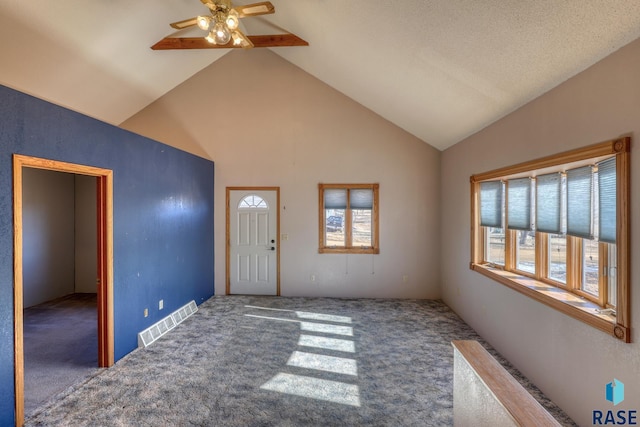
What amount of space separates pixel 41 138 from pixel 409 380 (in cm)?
390

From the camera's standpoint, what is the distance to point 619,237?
6.36 feet

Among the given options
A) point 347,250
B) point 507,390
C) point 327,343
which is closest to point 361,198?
point 347,250

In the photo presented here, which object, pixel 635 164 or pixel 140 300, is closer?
pixel 635 164

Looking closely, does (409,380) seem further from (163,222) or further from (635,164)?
(163,222)

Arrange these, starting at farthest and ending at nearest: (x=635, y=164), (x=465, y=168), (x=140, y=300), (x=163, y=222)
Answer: (x=465, y=168) → (x=163, y=222) → (x=140, y=300) → (x=635, y=164)

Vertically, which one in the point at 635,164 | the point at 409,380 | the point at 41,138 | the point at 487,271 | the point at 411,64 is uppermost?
the point at 411,64

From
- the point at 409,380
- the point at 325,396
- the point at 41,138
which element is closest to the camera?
the point at 41,138

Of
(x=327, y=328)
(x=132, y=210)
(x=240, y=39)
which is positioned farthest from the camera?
(x=327, y=328)

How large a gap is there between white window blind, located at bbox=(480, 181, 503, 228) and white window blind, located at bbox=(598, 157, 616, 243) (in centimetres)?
156

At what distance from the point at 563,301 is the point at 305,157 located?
4.40m

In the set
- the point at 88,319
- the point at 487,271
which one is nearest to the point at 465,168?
the point at 487,271

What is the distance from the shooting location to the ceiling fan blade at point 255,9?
2.82m

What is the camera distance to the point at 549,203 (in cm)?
281

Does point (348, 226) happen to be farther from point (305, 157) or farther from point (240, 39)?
point (240, 39)
